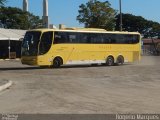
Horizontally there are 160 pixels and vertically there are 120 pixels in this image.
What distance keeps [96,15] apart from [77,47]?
35.7 meters

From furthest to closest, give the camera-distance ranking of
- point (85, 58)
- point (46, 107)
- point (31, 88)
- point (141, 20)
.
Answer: point (141, 20), point (85, 58), point (31, 88), point (46, 107)

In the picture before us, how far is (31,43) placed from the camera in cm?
3625

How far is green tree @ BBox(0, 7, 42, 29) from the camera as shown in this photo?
97.8 metres

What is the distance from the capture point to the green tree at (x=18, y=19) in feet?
321

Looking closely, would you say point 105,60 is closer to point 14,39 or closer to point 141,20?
point 14,39

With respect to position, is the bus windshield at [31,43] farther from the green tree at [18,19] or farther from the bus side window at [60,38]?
the green tree at [18,19]

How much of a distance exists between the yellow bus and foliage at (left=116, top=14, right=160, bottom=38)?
289 feet

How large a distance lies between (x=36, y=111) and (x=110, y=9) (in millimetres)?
63049

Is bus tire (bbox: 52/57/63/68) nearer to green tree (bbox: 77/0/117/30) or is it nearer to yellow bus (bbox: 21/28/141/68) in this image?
yellow bus (bbox: 21/28/141/68)

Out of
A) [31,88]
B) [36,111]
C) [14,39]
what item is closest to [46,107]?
[36,111]

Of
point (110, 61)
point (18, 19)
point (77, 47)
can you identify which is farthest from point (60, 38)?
point (18, 19)

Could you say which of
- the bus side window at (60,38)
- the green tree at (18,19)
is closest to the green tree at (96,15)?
the green tree at (18,19)

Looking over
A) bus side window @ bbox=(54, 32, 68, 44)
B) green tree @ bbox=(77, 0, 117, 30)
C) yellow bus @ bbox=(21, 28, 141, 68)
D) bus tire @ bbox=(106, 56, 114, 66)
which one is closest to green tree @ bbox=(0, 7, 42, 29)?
green tree @ bbox=(77, 0, 117, 30)

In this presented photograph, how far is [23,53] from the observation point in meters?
36.9
